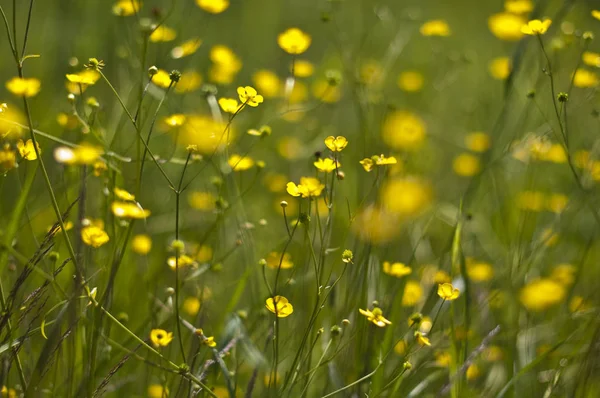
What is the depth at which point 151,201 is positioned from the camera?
7.66 feet

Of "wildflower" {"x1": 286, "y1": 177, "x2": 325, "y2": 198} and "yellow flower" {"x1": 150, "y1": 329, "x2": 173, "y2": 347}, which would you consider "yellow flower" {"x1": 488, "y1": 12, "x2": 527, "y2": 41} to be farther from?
"yellow flower" {"x1": 150, "y1": 329, "x2": 173, "y2": 347}

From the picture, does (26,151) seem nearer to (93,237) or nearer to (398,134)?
(93,237)

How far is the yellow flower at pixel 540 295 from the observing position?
1736 millimetres

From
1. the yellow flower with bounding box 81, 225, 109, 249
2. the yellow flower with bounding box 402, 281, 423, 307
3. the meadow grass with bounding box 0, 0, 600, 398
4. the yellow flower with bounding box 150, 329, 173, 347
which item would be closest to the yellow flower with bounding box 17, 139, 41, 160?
the meadow grass with bounding box 0, 0, 600, 398

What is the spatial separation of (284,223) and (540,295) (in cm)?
97

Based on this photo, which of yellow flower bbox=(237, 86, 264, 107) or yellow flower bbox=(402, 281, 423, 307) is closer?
yellow flower bbox=(237, 86, 264, 107)

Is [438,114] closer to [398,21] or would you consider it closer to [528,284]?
[398,21]

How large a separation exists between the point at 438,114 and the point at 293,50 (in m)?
1.72

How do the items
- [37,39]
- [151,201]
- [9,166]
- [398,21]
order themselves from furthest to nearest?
[398,21], [37,39], [151,201], [9,166]

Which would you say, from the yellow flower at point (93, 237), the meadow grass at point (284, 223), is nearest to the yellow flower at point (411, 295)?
the meadow grass at point (284, 223)

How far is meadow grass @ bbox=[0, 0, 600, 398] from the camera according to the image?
4.19ft

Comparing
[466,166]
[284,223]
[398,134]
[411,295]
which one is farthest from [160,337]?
[466,166]

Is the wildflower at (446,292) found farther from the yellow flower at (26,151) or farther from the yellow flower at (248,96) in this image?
the yellow flower at (26,151)

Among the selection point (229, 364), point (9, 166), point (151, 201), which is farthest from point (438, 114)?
point (9, 166)
